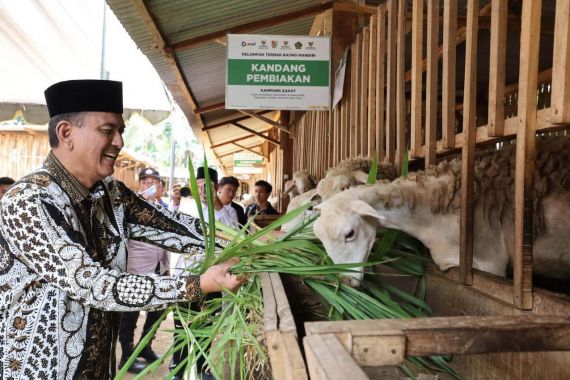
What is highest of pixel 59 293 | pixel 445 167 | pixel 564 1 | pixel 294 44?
pixel 294 44

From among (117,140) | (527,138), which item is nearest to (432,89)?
(527,138)

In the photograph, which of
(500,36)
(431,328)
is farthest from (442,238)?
(431,328)

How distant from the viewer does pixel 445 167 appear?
272cm

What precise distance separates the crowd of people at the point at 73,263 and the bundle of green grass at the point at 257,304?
16cm

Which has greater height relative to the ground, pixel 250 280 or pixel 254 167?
pixel 254 167

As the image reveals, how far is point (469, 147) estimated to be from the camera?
2.36 metres

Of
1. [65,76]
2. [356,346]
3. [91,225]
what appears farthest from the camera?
[65,76]

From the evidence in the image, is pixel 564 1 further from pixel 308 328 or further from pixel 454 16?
pixel 308 328

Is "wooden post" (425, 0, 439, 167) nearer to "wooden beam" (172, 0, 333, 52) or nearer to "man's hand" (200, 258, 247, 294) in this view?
"man's hand" (200, 258, 247, 294)

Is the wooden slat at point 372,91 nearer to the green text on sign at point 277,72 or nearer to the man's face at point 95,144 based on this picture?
the green text on sign at point 277,72

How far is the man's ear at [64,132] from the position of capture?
203cm

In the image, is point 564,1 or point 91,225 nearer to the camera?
point 564,1

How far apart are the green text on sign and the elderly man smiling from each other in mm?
2877

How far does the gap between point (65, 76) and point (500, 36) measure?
7212 mm
